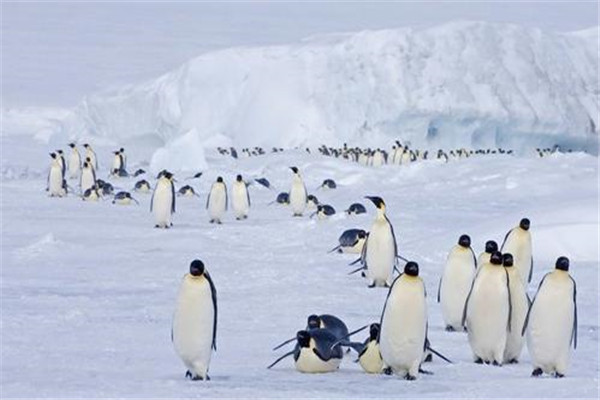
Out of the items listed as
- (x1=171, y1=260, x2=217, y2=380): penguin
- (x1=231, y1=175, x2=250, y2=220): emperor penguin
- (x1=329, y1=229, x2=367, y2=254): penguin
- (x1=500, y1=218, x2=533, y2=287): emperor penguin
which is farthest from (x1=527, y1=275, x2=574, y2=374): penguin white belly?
(x1=231, y1=175, x2=250, y2=220): emperor penguin

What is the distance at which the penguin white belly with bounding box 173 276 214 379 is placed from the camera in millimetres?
5203

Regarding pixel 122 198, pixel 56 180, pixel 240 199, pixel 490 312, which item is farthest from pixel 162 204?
pixel 490 312

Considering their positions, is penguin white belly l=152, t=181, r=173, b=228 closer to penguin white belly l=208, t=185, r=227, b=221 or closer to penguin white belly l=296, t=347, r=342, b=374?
penguin white belly l=208, t=185, r=227, b=221

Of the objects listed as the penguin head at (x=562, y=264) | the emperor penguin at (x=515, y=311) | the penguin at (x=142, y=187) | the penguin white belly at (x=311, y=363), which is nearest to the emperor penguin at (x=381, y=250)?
the emperor penguin at (x=515, y=311)

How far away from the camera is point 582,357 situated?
6348mm

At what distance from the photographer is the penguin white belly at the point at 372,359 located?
5504 mm

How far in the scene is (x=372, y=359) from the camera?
18.1 ft

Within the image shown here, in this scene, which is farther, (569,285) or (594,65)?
(594,65)

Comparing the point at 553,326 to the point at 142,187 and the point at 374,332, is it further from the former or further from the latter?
the point at 142,187

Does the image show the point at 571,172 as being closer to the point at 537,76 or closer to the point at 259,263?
the point at 259,263

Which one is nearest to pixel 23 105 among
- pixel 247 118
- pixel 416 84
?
pixel 247 118

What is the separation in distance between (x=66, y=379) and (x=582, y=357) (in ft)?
9.10

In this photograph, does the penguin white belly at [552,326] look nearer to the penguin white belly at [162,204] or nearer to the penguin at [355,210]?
the penguin white belly at [162,204]

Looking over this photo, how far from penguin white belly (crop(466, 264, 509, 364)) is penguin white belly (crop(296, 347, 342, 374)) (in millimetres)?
731
